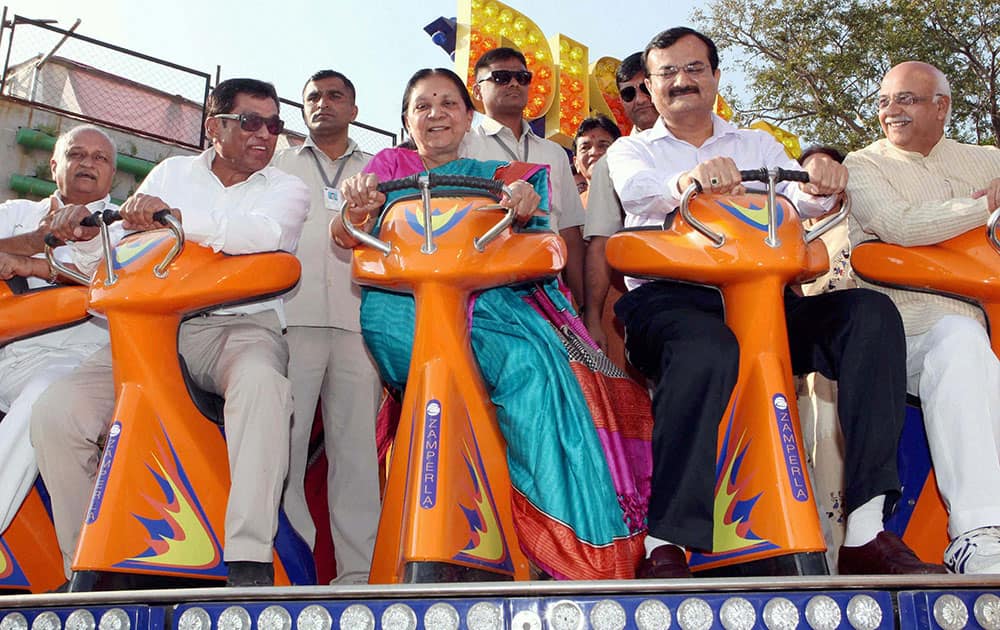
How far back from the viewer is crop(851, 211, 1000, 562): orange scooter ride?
8.70 ft

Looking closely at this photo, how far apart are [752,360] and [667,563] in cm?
53

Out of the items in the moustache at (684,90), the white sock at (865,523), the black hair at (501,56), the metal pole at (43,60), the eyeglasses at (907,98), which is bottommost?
the white sock at (865,523)

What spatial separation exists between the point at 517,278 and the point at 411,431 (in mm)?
503

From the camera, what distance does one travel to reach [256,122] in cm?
336

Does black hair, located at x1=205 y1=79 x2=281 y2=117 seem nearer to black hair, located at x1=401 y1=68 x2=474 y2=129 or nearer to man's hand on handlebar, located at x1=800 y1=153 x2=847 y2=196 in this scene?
black hair, located at x1=401 y1=68 x2=474 y2=129

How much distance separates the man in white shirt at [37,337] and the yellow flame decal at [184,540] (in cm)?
65

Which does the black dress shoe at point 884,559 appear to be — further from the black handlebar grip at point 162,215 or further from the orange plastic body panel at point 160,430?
the black handlebar grip at point 162,215

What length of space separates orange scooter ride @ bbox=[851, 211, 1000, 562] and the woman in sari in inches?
30.0

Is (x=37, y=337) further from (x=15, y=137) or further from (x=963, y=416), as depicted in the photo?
(x=15, y=137)

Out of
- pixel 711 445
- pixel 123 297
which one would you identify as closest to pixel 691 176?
pixel 711 445

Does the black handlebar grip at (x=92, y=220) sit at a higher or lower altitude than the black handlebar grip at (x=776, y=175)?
lower

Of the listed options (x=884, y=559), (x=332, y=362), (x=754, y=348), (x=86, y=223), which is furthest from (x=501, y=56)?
(x=884, y=559)

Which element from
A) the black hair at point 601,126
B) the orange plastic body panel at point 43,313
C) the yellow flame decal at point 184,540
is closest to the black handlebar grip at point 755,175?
the yellow flame decal at point 184,540

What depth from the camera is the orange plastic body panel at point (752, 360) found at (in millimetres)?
2213
